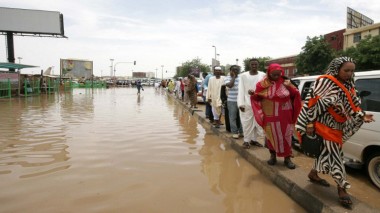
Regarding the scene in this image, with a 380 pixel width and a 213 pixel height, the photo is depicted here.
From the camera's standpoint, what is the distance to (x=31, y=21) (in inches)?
1366

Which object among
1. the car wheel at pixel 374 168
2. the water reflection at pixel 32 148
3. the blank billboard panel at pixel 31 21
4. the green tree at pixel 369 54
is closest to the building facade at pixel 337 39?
the green tree at pixel 369 54

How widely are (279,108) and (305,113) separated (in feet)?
2.74

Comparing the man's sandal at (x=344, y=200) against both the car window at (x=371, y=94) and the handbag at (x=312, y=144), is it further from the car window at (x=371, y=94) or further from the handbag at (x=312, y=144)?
the car window at (x=371, y=94)

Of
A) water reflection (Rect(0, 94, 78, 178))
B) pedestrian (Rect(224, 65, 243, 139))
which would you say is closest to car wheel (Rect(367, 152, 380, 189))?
pedestrian (Rect(224, 65, 243, 139))

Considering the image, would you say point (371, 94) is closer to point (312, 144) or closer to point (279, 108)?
point (279, 108)

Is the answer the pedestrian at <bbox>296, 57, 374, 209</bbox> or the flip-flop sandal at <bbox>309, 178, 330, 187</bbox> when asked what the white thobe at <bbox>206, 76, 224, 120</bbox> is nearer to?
the flip-flop sandal at <bbox>309, 178, 330, 187</bbox>

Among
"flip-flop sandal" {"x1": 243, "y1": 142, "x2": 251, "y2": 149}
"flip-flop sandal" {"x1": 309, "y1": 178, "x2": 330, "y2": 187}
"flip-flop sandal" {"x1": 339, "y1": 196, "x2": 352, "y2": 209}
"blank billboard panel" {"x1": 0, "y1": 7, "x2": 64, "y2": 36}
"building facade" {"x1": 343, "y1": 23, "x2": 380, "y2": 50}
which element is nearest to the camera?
"flip-flop sandal" {"x1": 339, "y1": 196, "x2": 352, "y2": 209}

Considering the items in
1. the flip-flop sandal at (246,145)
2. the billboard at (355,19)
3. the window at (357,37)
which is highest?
the billboard at (355,19)

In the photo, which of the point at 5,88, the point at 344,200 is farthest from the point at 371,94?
the point at 5,88

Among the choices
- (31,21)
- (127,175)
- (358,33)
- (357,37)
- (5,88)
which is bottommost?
(127,175)

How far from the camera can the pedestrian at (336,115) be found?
290 centimetres

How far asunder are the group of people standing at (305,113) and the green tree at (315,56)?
30.1 metres

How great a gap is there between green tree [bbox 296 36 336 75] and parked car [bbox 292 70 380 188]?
31251 millimetres

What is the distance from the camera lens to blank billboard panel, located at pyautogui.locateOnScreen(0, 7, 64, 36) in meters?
33.6
